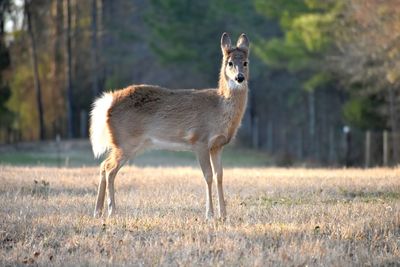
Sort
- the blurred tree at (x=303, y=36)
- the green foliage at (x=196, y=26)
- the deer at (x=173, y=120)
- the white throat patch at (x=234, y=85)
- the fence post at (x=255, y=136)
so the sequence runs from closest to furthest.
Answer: the deer at (x=173, y=120) < the white throat patch at (x=234, y=85) < the blurred tree at (x=303, y=36) < the green foliage at (x=196, y=26) < the fence post at (x=255, y=136)

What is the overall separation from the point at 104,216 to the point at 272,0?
92.7ft

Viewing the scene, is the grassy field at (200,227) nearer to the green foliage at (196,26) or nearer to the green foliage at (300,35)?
the green foliage at (300,35)

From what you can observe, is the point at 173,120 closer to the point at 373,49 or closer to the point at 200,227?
the point at 200,227

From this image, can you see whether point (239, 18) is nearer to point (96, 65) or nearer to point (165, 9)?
point (165, 9)

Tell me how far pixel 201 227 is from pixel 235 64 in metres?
3.33

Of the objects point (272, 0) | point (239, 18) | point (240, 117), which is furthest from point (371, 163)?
point (240, 117)

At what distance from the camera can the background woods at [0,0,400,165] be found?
32.2m

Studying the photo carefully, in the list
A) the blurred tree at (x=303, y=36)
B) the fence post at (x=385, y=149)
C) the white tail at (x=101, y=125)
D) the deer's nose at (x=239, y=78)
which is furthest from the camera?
the blurred tree at (x=303, y=36)

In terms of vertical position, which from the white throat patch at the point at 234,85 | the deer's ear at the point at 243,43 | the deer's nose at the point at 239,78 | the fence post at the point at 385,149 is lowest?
the fence post at the point at 385,149

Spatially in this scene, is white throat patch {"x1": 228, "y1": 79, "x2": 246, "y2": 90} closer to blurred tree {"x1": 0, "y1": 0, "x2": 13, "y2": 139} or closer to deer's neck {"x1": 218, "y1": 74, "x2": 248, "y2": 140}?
deer's neck {"x1": 218, "y1": 74, "x2": 248, "y2": 140}

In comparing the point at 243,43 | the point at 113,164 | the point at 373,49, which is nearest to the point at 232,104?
the point at 243,43

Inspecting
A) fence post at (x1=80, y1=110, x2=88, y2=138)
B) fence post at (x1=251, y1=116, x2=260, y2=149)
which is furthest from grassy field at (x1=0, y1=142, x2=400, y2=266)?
fence post at (x1=80, y1=110, x2=88, y2=138)

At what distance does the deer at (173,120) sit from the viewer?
40.6 feet

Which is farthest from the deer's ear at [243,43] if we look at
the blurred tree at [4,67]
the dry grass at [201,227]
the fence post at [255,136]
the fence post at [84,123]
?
the fence post at [84,123]
